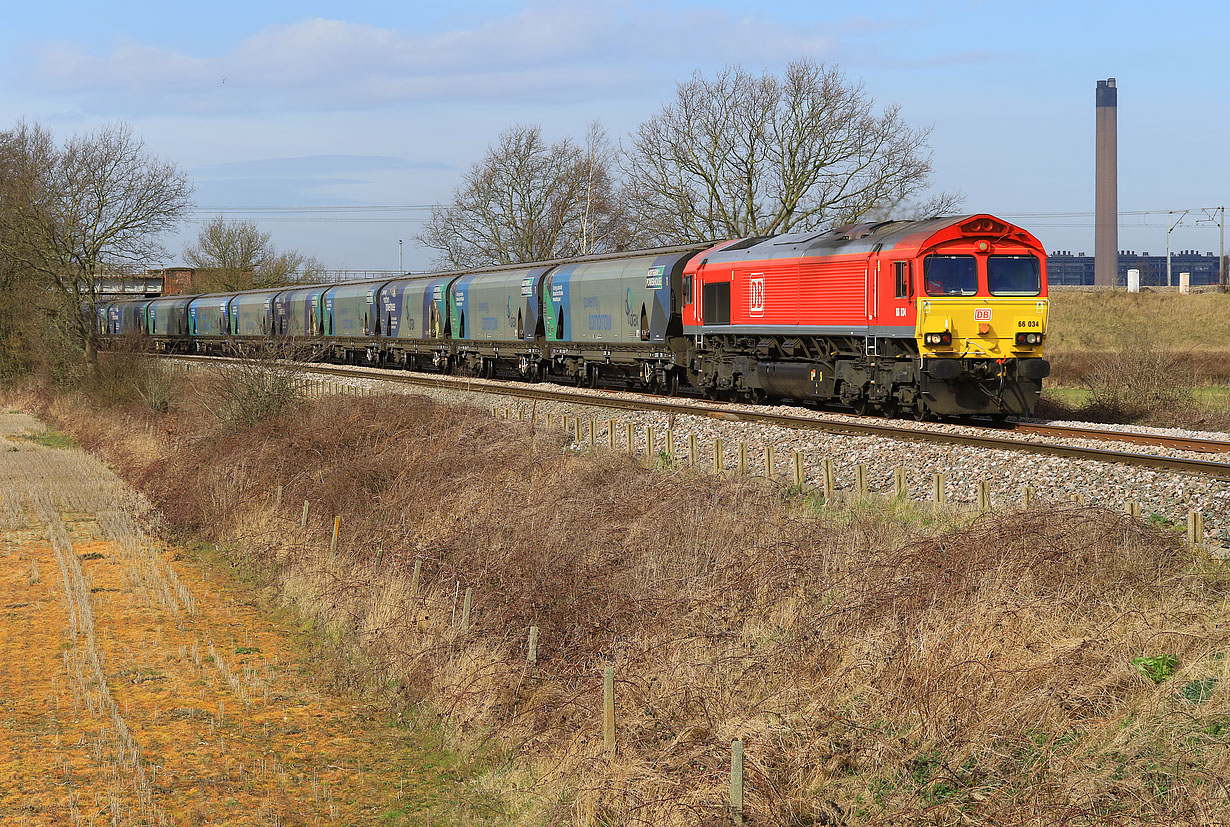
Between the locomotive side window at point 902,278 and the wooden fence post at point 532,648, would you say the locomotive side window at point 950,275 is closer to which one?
the locomotive side window at point 902,278

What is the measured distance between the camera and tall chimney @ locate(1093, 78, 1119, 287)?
126 meters

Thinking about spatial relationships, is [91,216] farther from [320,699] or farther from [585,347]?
[320,699]

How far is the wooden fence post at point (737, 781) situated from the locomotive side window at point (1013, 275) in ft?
53.5

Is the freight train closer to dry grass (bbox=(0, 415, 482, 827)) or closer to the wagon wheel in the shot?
the wagon wheel

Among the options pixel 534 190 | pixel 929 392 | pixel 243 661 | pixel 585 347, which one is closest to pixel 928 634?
pixel 243 661

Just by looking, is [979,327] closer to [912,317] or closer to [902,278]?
[912,317]

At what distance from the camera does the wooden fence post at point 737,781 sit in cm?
597

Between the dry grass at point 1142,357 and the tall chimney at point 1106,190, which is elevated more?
the tall chimney at point 1106,190

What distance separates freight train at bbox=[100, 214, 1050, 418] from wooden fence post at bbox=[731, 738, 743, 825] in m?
15.0

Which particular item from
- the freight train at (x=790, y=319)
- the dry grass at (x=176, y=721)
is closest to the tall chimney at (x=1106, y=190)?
the freight train at (x=790, y=319)

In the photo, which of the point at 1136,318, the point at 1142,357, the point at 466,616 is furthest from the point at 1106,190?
the point at 466,616

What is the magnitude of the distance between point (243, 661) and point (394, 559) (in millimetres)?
2202

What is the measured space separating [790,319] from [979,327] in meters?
4.31

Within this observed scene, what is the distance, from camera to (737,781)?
603 centimetres
